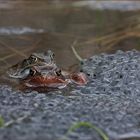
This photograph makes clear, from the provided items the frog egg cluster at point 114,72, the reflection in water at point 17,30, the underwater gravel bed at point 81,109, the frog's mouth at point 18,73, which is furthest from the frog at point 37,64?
the reflection in water at point 17,30

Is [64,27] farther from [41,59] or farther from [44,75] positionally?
[44,75]

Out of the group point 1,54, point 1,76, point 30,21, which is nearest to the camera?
point 1,76

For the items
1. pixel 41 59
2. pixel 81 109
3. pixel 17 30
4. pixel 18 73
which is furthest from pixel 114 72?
pixel 17 30

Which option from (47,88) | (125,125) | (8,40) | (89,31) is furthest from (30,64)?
(89,31)

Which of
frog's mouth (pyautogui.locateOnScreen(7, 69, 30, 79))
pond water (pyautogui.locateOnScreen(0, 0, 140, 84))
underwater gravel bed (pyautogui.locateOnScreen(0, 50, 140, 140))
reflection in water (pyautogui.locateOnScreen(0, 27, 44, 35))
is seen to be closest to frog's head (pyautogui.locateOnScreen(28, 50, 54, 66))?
frog's mouth (pyautogui.locateOnScreen(7, 69, 30, 79))

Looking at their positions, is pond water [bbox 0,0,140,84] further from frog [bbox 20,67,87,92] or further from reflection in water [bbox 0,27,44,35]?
frog [bbox 20,67,87,92]

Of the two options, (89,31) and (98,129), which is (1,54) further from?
(98,129)
